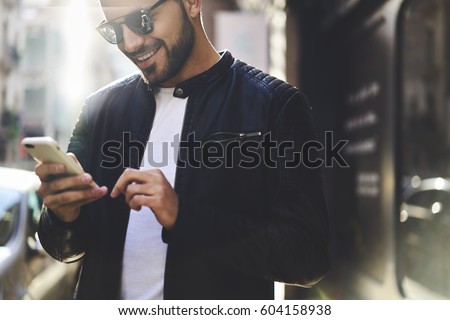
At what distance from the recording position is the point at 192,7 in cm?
149

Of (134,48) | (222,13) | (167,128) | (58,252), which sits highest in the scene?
(222,13)

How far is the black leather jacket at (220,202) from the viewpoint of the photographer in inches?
56.2

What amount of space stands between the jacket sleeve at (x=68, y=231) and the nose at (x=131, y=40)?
0.26 m

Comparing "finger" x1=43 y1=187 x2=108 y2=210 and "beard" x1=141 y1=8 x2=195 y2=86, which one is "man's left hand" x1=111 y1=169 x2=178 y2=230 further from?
"beard" x1=141 y1=8 x2=195 y2=86

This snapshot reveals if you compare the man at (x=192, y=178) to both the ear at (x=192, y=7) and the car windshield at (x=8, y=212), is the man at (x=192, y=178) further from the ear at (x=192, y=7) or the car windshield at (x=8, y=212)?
the car windshield at (x=8, y=212)

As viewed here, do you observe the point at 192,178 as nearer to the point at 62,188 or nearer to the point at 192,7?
the point at 62,188

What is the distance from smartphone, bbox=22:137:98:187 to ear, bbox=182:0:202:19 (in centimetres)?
49

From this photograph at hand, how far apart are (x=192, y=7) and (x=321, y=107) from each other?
6.46ft

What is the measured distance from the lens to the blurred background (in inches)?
77.4

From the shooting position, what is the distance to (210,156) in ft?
4.97

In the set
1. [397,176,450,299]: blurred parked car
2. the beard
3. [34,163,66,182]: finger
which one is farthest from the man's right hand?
[397,176,450,299]: blurred parked car
